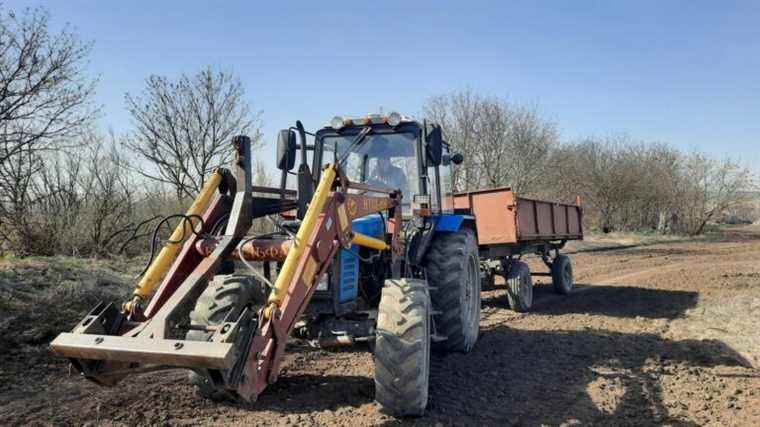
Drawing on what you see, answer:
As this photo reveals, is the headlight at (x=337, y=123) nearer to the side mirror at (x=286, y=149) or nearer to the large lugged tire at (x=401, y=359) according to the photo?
the side mirror at (x=286, y=149)

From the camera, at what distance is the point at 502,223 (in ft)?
31.7

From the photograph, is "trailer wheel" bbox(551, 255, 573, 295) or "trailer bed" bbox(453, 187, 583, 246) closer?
"trailer bed" bbox(453, 187, 583, 246)

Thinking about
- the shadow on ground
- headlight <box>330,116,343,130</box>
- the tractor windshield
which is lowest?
the shadow on ground

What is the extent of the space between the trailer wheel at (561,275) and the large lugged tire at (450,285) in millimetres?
6039

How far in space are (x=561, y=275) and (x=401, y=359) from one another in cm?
866

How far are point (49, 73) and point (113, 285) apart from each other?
160 inches

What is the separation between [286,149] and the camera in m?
5.82

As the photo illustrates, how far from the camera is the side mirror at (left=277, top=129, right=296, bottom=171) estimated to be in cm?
576

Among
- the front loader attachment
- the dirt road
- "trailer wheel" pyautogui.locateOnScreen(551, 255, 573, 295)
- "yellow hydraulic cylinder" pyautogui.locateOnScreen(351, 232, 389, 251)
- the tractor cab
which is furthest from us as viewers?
"trailer wheel" pyautogui.locateOnScreen(551, 255, 573, 295)

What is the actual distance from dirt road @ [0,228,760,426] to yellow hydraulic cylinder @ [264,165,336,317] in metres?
1.30

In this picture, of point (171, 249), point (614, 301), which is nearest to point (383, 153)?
point (171, 249)

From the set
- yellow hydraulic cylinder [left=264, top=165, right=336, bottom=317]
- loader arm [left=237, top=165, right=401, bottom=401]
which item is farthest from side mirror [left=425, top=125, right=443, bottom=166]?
yellow hydraulic cylinder [left=264, top=165, right=336, bottom=317]

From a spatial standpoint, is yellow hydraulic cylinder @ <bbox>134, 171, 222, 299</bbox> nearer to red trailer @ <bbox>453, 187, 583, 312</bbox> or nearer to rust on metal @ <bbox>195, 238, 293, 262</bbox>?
rust on metal @ <bbox>195, 238, 293, 262</bbox>

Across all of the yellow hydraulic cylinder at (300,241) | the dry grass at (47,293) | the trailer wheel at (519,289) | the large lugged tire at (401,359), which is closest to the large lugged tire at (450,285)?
the large lugged tire at (401,359)
